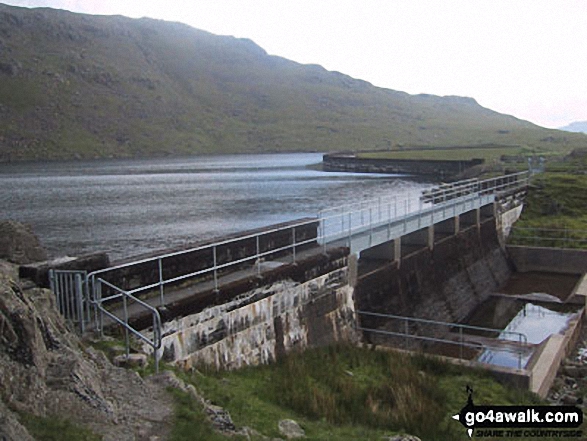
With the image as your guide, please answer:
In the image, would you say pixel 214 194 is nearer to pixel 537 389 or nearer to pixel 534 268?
pixel 534 268

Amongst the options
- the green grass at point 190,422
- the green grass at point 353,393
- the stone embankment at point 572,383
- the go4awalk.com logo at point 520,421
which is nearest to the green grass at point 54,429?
the green grass at point 190,422

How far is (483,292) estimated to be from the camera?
28.3 meters

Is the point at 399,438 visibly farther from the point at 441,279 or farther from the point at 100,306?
the point at 441,279

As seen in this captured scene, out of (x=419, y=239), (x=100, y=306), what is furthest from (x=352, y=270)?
(x=100, y=306)

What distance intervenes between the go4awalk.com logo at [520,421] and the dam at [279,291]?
96.6 inches

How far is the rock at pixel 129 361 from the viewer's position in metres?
9.05

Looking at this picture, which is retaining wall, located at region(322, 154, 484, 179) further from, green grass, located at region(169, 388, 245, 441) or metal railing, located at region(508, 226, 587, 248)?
green grass, located at region(169, 388, 245, 441)

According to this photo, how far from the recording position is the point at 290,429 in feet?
27.9

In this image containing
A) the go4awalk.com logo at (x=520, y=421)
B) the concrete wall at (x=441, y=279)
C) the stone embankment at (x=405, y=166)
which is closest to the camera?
the go4awalk.com logo at (x=520, y=421)

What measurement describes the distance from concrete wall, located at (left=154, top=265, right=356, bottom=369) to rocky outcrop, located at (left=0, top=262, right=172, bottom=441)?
Answer: 9.92ft

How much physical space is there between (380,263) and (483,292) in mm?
9167

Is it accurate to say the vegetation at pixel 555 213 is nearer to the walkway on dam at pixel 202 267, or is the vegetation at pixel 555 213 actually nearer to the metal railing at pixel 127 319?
the walkway on dam at pixel 202 267

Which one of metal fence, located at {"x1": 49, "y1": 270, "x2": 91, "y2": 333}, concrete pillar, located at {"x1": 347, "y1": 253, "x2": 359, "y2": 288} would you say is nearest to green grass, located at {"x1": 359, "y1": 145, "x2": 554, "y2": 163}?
concrete pillar, located at {"x1": 347, "y1": 253, "x2": 359, "y2": 288}

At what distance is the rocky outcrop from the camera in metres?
6.43
